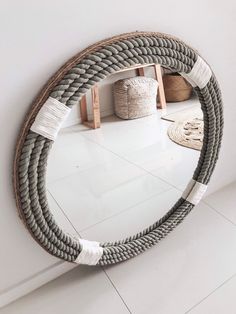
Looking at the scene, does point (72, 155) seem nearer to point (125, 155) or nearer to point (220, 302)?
point (125, 155)

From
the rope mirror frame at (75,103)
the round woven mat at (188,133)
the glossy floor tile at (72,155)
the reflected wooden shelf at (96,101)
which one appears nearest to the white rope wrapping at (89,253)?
the rope mirror frame at (75,103)

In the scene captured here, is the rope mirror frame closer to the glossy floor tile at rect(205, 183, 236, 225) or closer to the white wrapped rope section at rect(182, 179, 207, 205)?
the white wrapped rope section at rect(182, 179, 207, 205)

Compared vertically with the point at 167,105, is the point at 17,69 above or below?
above

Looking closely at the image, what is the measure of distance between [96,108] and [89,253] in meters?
0.40

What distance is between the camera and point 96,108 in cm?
78

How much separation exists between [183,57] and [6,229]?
636 mm

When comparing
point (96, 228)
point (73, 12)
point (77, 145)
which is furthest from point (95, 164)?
point (73, 12)

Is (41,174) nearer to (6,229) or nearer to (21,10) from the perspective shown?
(6,229)

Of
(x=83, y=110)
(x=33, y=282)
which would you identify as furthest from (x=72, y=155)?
(x=33, y=282)

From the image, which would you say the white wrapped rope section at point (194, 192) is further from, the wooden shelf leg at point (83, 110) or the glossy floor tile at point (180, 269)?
the wooden shelf leg at point (83, 110)

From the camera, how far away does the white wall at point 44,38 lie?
569 millimetres

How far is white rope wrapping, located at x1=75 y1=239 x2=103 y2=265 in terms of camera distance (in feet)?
2.52

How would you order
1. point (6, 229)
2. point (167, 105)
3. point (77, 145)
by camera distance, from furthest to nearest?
point (167, 105), point (77, 145), point (6, 229)

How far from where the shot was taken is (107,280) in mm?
815
